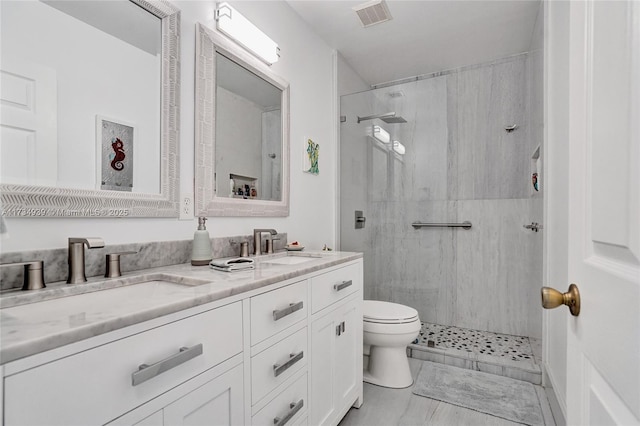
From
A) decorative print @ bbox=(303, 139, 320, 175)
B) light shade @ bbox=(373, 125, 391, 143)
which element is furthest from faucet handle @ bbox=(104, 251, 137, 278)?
light shade @ bbox=(373, 125, 391, 143)

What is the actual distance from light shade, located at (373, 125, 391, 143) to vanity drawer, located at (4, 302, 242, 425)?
245cm

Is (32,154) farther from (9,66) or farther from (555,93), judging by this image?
(555,93)

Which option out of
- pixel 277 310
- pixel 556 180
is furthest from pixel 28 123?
pixel 556 180

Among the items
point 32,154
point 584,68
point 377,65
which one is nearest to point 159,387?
point 32,154

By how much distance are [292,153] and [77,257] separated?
1451mm

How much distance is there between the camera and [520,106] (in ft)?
8.98

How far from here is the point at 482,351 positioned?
241 centimetres

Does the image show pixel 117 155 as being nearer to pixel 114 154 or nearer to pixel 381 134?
pixel 114 154

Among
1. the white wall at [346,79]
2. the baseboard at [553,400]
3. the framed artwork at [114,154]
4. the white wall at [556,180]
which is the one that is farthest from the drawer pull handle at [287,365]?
the white wall at [346,79]

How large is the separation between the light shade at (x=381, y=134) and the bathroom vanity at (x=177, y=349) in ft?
5.90

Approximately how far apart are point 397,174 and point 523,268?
133cm

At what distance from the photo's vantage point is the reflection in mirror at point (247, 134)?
5.43 feet

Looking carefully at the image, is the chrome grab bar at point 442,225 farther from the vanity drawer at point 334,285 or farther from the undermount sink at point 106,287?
the undermount sink at point 106,287

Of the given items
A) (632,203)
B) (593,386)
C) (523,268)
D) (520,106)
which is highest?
(520,106)
